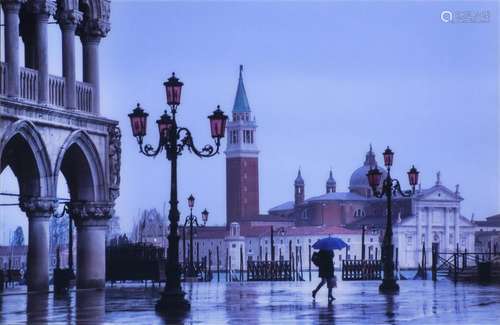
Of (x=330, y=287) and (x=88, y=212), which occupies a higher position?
(x=88, y=212)

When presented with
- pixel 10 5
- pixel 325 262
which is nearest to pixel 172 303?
pixel 325 262

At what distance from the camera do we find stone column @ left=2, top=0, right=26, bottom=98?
3030 centimetres

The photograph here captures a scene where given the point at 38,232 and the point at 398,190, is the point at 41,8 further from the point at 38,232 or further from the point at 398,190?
the point at 398,190

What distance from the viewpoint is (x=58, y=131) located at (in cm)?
3212

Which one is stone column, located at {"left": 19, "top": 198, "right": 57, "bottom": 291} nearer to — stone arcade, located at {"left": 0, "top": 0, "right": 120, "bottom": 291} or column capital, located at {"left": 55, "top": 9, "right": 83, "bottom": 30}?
stone arcade, located at {"left": 0, "top": 0, "right": 120, "bottom": 291}

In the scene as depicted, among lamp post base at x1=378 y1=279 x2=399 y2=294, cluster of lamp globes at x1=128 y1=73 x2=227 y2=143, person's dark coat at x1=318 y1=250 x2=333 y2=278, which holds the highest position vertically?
cluster of lamp globes at x1=128 y1=73 x2=227 y2=143

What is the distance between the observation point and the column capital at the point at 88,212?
112 ft

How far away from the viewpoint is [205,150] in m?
26.5

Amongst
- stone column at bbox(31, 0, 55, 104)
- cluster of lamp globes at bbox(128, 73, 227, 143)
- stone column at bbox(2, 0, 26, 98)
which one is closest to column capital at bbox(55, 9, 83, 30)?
stone column at bbox(31, 0, 55, 104)

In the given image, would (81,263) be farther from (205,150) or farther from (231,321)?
(231,321)

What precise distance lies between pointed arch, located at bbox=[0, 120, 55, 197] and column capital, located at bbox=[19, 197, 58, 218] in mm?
141

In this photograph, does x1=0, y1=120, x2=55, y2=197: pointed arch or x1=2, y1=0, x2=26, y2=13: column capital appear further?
x1=0, y1=120, x2=55, y2=197: pointed arch

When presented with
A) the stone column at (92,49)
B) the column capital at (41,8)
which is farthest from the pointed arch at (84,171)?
the column capital at (41,8)

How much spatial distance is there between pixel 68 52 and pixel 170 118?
23.5ft
